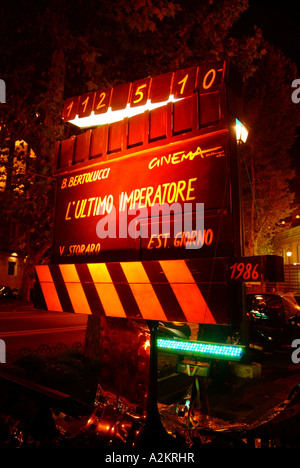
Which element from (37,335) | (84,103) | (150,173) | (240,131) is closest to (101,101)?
(84,103)

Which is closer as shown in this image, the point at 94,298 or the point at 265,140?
the point at 94,298

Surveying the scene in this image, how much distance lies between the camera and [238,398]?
543cm

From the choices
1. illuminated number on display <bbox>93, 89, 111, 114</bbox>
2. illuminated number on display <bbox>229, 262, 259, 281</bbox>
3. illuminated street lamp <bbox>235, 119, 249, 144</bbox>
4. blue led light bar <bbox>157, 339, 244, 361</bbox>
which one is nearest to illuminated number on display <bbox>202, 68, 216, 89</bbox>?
illuminated street lamp <bbox>235, 119, 249, 144</bbox>

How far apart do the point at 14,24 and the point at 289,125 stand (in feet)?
59.2

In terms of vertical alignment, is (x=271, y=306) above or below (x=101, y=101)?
below

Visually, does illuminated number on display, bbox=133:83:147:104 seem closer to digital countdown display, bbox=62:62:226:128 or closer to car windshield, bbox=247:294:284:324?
digital countdown display, bbox=62:62:226:128

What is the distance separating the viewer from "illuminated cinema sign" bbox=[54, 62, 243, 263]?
2.40 meters

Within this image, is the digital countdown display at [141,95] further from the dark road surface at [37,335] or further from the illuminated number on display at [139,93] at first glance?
the dark road surface at [37,335]

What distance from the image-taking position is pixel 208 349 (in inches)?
122

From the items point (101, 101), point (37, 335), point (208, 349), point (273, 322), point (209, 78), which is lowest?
point (37, 335)

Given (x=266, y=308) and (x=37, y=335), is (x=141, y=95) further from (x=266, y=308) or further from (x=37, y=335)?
(x=37, y=335)

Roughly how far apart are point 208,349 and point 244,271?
4.27 ft
